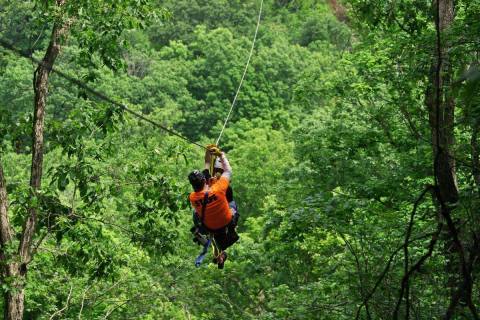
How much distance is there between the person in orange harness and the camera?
6618 millimetres

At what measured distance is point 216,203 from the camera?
22.0 feet

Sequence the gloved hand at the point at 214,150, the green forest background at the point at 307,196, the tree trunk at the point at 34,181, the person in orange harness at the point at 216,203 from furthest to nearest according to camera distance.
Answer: the tree trunk at the point at 34,181 → the gloved hand at the point at 214,150 → the person in orange harness at the point at 216,203 → the green forest background at the point at 307,196

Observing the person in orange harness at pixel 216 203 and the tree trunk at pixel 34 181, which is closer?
the person in orange harness at pixel 216 203

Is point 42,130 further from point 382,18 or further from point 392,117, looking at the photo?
point 392,117

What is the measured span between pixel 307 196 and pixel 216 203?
619 centimetres

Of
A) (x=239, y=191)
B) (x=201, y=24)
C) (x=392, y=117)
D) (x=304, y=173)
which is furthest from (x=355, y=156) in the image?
(x=201, y=24)

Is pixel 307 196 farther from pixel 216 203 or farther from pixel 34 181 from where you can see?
pixel 216 203

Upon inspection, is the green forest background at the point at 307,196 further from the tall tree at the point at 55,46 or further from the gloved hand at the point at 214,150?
the gloved hand at the point at 214,150

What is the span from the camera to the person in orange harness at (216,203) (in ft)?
21.7

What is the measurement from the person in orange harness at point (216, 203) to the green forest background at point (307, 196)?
126 cm

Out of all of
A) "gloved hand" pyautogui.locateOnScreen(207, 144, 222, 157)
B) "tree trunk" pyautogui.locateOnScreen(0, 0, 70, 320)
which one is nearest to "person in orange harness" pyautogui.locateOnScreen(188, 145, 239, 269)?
"gloved hand" pyautogui.locateOnScreen(207, 144, 222, 157)

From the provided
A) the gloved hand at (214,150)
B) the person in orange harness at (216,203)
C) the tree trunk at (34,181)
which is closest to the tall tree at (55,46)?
the tree trunk at (34,181)

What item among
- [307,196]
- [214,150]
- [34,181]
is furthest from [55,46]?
[307,196]

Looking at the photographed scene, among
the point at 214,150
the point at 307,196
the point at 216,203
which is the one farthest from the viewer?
the point at 307,196
